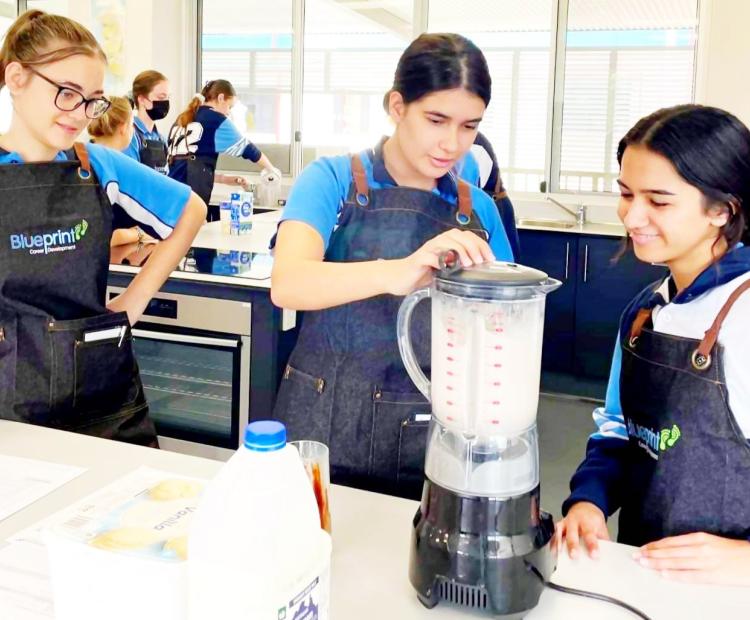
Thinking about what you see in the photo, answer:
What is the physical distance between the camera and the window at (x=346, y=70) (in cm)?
558

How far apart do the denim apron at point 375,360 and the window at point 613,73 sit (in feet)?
11.8

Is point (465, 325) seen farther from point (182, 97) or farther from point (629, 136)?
point (182, 97)

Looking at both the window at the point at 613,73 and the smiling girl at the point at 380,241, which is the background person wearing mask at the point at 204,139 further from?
the smiling girl at the point at 380,241

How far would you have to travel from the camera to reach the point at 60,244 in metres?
1.59

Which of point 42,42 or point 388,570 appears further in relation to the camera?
point 42,42

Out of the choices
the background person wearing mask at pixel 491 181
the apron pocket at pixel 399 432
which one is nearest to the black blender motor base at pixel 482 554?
the apron pocket at pixel 399 432

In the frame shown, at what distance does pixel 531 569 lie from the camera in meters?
0.87

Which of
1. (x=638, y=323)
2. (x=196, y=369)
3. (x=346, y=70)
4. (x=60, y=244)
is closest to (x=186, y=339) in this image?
(x=196, y=369)

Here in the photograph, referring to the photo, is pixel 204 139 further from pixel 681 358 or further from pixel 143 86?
pixel 681 358

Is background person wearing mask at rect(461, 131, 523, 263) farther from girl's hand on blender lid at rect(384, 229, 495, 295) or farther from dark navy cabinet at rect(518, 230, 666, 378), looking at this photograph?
dark navy cabinet at rect(518, 230, 666, 378)

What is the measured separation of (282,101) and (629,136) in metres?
4.92

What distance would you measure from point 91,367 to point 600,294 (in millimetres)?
3075

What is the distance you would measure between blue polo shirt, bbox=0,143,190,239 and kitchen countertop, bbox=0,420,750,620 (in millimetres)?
659

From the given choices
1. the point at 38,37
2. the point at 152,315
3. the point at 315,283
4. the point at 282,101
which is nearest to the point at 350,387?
the point at 315,283
